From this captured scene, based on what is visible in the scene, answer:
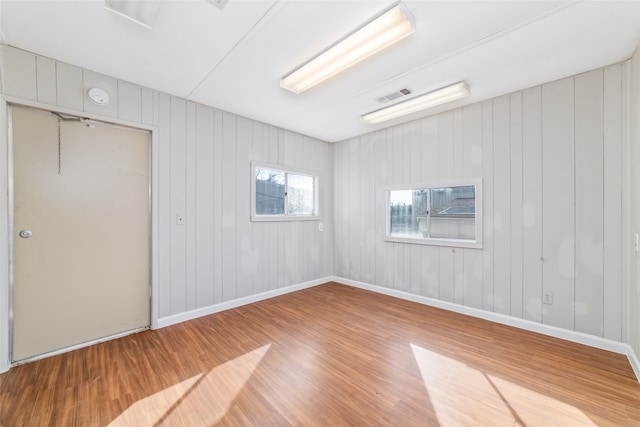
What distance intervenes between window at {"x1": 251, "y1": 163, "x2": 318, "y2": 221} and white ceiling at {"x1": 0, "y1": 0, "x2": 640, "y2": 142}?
1.33m

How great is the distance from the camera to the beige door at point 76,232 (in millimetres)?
2275

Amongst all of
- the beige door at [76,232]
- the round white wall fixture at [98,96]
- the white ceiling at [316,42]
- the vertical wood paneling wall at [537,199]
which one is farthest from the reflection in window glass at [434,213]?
the round white wall fixture at [98,96]

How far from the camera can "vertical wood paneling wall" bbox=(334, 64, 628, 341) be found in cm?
248

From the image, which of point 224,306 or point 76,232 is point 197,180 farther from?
point 224,306

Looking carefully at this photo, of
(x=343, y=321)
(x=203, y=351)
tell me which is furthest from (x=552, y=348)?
(x=203, y=351)

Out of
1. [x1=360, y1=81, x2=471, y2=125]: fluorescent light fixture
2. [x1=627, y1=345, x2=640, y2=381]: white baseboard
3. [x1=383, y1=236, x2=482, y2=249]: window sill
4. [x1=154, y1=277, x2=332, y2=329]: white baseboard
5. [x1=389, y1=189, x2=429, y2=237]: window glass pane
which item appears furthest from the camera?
[x1=389, y1=189, x2=429, y2=237]: window glass pane

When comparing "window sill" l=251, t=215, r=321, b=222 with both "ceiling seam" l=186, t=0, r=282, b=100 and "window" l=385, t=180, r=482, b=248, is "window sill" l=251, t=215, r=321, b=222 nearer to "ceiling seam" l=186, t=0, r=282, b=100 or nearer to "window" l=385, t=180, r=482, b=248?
"window" l=385, t=180, r=482, b=248

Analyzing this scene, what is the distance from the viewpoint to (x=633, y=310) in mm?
2205

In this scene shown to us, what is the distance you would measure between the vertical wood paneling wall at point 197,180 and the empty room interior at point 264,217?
0.08 ft

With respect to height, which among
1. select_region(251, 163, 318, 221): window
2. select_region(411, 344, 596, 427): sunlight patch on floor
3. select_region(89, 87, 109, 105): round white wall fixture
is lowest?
select_region(411, 344, 596, 427): sunlight patch on floor

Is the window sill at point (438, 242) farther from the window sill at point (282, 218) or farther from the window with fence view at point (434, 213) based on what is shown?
the window sill at point (282, 218)

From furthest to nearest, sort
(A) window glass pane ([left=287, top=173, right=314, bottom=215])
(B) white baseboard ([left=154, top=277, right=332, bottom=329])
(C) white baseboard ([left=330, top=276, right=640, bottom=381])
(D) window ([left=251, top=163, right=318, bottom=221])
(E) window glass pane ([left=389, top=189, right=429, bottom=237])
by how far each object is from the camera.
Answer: (A) window glass pane ([left=287, top=173, right=314, bottom=215]) < (D) window ([left=251, top=163, right=318, bottom=221]) < (E) window glass pane ([left=389, top=189, right=429, bottom=237]) < (B) white baseboard ([left=154, top=277, right=332, bottom=329]) < (C) white baseboard ([left=330, top=276, right=640, bottom=381])

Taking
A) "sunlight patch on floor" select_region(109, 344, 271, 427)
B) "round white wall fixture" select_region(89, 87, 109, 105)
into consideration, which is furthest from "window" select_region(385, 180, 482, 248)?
"round white wall fixture" select_region(89, 87, 109, 105)

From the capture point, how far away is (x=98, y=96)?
101 inches
